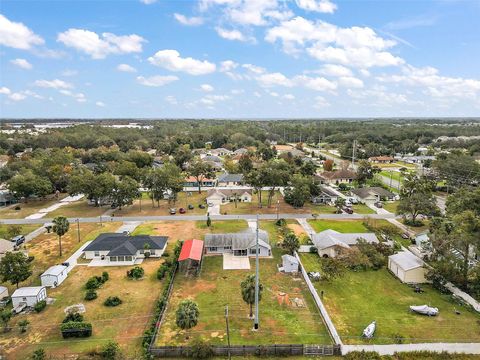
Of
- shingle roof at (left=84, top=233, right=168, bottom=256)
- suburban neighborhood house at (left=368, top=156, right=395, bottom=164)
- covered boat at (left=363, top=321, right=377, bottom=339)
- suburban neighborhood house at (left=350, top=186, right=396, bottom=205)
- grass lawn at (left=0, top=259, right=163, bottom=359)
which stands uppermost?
suburban neighborhood house at (left=368, top=156, right=395, bottom=164)

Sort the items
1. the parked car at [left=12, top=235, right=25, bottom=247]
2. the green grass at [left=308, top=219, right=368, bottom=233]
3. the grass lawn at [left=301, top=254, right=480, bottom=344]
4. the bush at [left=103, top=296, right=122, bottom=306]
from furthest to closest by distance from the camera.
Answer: the green grass at [left=308, top=219, right=368, bottom=233], the parked car at [left=12, top=235, right=25, bottom=247], the bush at [left=103, top=296, right=122, bottom=306], the grass lawn at [left=301, top=254, right=480, bottom=344]

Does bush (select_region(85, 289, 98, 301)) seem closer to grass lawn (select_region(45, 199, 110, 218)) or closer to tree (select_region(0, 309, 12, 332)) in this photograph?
tree (select_region(0, 309, 12, 332))

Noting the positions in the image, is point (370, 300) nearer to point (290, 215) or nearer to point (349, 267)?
point (349, 267)

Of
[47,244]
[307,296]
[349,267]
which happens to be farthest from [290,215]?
[47,244]

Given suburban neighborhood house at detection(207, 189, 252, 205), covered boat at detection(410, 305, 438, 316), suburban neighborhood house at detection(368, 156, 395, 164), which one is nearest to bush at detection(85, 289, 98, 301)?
covered boat at detection(410, 305, 438, 316)

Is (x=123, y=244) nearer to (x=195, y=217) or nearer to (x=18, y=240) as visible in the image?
(x=18, y=240)

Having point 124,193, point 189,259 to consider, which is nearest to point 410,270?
point 189,259
